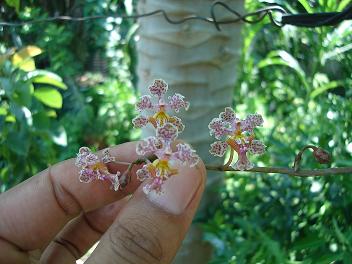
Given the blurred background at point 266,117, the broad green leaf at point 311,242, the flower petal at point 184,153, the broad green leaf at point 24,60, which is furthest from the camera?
the broad green leaf at point 24,60

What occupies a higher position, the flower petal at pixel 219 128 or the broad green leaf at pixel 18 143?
the flower petal at pixel 219 128

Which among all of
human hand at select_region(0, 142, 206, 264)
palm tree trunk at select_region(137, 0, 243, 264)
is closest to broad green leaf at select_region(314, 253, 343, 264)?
human hand at select_region(0, 142, 206, 264)

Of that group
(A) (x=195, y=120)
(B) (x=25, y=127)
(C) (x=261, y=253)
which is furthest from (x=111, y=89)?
(C) (x=261, y=253)

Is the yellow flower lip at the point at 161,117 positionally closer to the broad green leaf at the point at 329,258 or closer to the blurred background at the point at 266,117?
the blurred background at the point at 266,117

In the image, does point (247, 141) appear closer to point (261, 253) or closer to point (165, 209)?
point (165, 209)

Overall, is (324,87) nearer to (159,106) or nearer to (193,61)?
(193,61)

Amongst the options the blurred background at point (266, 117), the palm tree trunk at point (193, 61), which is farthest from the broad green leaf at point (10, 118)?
the palm tree trunk at point (193, 61)

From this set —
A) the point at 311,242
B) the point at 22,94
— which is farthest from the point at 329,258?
the point at 22,94

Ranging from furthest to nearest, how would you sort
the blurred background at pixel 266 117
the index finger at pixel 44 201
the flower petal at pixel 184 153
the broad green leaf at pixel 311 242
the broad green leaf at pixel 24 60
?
the broad green leaf at pixel 24 60 < the blurred background at pixel 266 117 < the broad green leaf at pixel 311 242 < the index finger at pixel 44 201 < the flower petal at pixel 184 153
